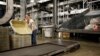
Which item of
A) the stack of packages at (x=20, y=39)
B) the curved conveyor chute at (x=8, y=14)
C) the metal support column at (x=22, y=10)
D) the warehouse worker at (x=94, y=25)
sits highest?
the metal support column at (x=22, y=10)

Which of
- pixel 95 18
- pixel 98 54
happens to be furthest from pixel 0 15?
pixel 95 18

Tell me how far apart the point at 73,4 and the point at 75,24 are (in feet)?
4.84

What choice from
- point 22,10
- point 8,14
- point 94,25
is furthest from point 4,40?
point 22,10

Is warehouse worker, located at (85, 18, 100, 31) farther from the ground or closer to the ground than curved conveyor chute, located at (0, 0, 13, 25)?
closer to the ground

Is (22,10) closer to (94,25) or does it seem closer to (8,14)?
(8,14)

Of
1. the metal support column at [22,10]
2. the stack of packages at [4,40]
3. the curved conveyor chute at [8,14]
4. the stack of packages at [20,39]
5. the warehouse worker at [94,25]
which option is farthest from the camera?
the metal support column at [22,10]

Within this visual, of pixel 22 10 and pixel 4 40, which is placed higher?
pixel 22 10

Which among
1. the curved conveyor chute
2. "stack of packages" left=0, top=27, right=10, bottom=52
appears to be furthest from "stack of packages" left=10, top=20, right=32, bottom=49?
the curved conveyor chute

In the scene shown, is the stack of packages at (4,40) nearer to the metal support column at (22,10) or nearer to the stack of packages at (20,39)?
the stack of packages at (20,39)

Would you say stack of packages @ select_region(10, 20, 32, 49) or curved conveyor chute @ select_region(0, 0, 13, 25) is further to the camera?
curved conveyor chute @ select_region(0, 0, 13, 25)

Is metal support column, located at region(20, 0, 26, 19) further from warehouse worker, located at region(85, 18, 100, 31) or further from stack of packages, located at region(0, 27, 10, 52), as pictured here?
stack of packages, located at region(0, 27, 10, 52)

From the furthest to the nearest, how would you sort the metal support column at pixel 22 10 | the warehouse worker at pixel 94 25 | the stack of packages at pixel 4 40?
the metal support column at pixel 22 10, the warehouse worker at pixel 94 25, the stack of packages at pixel 4 40

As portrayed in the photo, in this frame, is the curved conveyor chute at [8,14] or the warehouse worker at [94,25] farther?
the warehouse worker at [94,25]

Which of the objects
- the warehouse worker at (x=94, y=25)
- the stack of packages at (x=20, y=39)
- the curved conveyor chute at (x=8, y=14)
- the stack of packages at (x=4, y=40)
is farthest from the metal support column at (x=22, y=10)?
the stack of packages at (x=4, y=40)
